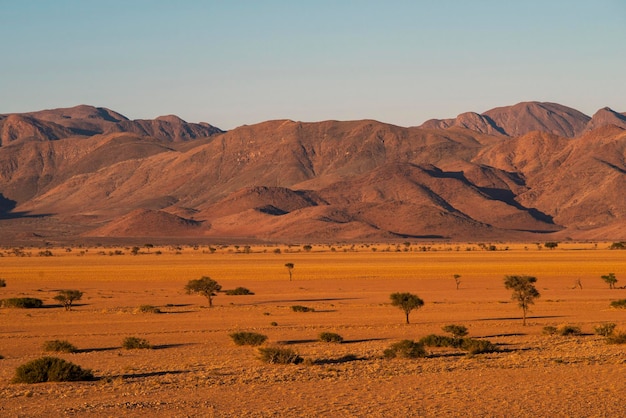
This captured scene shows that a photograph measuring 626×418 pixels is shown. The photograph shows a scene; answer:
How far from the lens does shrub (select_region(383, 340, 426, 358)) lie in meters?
24.7

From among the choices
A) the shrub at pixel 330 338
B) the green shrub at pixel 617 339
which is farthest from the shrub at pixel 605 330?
the shrub at pixel 330 338

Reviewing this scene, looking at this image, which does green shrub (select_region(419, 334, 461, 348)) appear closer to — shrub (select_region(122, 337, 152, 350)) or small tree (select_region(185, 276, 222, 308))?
shrub (select_region(122, 337, 152, 350))

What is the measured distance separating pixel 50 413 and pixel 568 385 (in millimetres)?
10759

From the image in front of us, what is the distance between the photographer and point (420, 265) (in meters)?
83.8

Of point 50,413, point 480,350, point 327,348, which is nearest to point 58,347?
point 327,348

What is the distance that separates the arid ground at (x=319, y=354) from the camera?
1825 cm

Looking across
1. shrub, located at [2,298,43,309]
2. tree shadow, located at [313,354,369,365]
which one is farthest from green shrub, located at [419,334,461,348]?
shrub, located at [2,298,43,309]

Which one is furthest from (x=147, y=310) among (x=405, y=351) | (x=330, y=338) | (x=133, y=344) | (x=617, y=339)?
(x=617, y=339)

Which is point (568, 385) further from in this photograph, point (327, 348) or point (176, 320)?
point (176, 320)

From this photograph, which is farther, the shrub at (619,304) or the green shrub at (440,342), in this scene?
the shrub at (619,304)

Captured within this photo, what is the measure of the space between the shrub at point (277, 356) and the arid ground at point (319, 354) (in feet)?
0.82

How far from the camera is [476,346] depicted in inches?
1021

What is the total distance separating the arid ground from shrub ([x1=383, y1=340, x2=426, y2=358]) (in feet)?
1.82

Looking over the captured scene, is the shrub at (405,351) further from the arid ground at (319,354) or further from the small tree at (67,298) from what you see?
the small tree at (67,298)
